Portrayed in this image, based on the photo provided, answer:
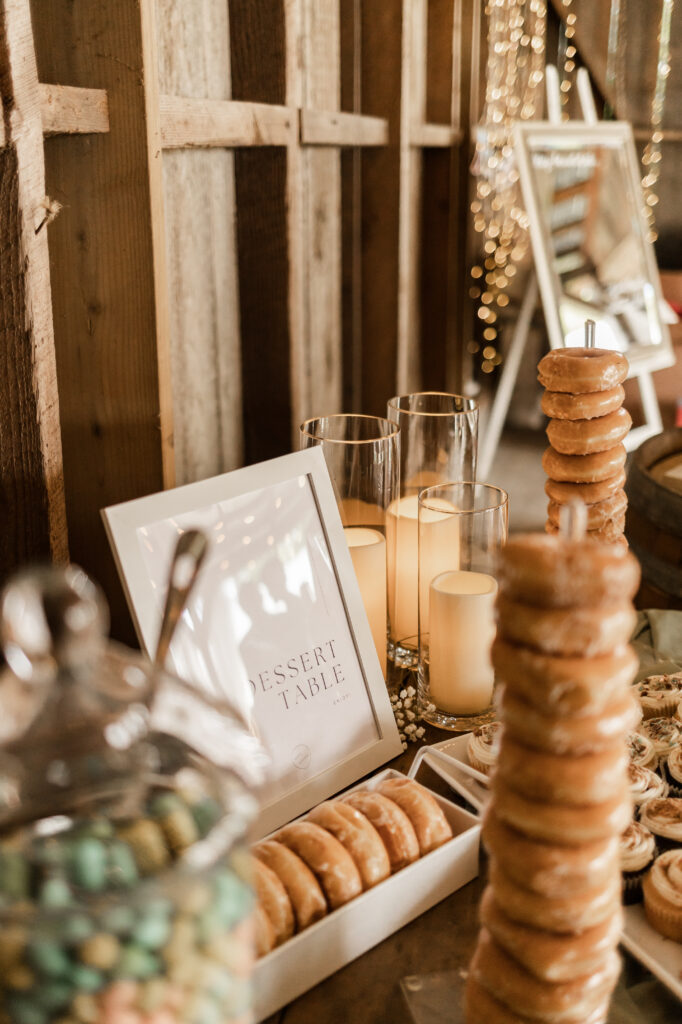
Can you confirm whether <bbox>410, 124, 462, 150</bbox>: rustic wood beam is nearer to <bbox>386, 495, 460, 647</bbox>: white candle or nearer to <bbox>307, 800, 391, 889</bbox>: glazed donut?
<bbox>386, 495, 460, 647</bbox>: white candle

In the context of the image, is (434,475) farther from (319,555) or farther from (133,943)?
(133,943)

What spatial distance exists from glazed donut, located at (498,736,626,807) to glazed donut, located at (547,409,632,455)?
0.44 meters

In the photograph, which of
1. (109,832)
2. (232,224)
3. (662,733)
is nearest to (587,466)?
(662,733)

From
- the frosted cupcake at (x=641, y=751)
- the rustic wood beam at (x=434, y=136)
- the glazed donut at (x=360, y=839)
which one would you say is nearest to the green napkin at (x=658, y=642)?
the frosted cupcake at (x=641, y=751)

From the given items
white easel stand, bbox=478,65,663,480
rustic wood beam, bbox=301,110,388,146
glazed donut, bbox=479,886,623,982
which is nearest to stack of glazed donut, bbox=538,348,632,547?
glazed donut, bbox=479,886,623,982

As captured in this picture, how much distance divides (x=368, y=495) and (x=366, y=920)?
49 centimetres

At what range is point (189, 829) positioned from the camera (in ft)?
1.56

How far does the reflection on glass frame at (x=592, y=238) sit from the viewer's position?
308 centimetres

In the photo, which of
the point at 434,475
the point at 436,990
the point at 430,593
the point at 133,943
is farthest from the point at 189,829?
the point at 434,475

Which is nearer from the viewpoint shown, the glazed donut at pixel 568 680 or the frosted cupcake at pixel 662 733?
the glazed donut at pixel 568 680

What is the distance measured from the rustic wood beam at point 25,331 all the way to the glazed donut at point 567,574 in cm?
55

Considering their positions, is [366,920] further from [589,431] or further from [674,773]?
[589,431]

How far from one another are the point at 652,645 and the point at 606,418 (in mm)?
491

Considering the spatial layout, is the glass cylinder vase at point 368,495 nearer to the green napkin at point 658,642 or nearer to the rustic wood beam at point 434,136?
the green napkin at point 658,642
